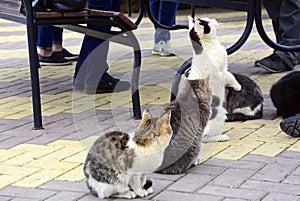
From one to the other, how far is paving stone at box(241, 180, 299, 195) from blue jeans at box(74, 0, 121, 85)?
2109 millimetres

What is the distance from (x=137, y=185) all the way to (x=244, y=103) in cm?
149

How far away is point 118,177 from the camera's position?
2.99 metres

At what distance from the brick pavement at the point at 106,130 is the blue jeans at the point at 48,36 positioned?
68cm

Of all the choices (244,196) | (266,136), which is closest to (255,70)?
(266,136)

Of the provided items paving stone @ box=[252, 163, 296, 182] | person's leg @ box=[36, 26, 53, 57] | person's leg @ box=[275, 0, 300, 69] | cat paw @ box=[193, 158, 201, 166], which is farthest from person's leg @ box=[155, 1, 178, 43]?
paving stone @ box=[252, 163, 296, 182]

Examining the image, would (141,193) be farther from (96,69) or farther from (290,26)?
(290,26)

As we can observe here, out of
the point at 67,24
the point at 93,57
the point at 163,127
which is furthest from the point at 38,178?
the point at 93,57

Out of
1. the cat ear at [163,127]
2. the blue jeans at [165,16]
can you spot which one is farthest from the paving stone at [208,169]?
the blue jeans at [165,16]

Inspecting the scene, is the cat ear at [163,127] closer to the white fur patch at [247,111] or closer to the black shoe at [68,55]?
the white fur patch at [247,111]

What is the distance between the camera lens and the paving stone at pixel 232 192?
3.09m

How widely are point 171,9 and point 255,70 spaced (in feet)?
4.41

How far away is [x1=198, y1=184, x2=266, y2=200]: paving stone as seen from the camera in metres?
3.09

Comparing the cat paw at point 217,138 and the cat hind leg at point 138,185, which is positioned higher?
the cat hind leg at point 138,185

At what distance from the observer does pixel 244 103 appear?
4.38 meters
